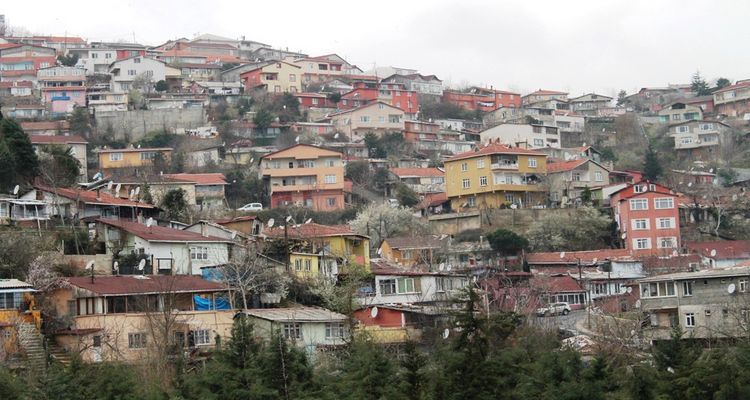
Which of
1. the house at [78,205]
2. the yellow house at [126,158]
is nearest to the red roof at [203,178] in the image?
the yellow house at [126,158]

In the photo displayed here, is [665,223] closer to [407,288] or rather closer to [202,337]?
[407,288]

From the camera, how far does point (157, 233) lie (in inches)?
1751

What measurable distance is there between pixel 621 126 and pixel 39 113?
38106 millimetres

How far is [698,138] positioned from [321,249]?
145 feet

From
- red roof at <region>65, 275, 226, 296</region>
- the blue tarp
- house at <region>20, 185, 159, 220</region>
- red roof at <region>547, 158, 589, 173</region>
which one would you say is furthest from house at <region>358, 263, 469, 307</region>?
red roof at <region>547, 158, 589, 173</region>

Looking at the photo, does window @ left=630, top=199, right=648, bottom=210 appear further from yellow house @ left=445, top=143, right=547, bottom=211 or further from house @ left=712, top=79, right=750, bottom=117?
house @ left=712, top=79, right=750, bottom=117

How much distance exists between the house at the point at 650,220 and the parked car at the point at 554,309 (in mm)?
10750

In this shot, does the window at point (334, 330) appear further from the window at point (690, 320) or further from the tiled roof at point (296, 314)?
the window at point (690, 320)

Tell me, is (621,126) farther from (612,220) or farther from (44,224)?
(44,224)

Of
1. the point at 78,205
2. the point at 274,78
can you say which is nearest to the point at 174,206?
the point at 78,205

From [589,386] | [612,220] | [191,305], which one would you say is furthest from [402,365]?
[612,220]

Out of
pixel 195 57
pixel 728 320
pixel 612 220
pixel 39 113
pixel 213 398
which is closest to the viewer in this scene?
pixel 213 398

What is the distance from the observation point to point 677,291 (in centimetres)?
4588

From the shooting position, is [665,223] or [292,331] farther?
[665,223]
